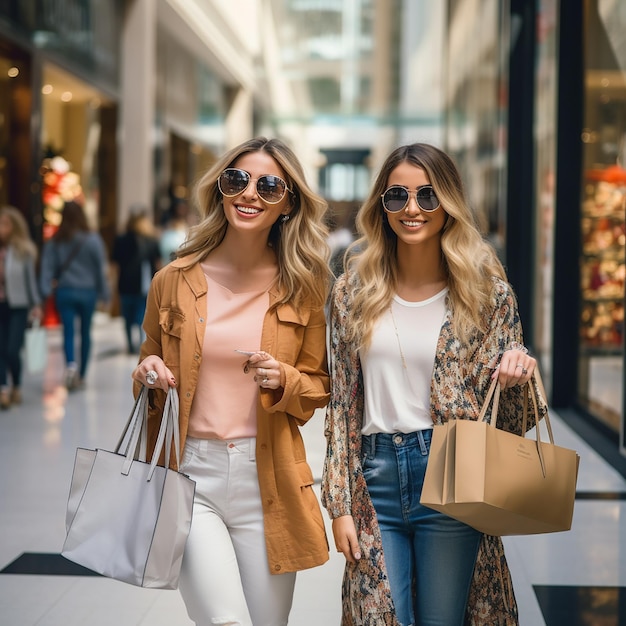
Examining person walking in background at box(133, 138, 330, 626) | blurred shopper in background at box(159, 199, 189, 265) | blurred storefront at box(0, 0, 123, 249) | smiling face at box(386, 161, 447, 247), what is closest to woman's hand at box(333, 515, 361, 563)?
person walking in background at box(133, 138, 330, 626)

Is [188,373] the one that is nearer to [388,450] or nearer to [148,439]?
[148,439]

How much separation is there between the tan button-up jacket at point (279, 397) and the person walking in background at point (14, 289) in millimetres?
6092

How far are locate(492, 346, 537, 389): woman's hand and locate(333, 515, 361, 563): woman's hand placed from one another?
51 cm

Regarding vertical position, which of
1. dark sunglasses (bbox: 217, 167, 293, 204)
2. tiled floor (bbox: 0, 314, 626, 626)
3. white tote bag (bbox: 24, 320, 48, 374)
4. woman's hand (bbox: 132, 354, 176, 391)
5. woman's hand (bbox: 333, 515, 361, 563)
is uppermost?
dark sunglasses (bbox: 217, 167, 293, 204)

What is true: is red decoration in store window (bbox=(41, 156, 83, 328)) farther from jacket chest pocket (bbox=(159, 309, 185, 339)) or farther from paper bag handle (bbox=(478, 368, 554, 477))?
paper bag handle (bbox=(478, 368, 554, 477))

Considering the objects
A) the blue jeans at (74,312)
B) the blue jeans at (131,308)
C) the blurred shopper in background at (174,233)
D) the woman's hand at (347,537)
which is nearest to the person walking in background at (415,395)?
the woman's hand at (347,537)

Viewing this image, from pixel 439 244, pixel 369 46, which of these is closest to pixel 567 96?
pixel 439 244

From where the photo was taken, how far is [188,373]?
252 cm

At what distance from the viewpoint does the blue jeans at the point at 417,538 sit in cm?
239

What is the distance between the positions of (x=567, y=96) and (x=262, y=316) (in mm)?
6840

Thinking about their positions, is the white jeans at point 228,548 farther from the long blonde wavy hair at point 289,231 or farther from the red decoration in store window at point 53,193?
the red decoration in store window at point 53,193

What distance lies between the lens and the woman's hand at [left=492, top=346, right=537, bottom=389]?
7.64 ft

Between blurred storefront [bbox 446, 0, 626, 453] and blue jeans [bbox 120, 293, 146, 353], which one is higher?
blurred storefront [bbox 446, 0, 626, 453]

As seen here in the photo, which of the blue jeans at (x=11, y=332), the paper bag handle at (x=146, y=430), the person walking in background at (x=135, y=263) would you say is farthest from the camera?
the person walking in background at (x=135, y=263)
